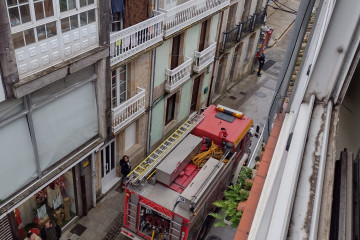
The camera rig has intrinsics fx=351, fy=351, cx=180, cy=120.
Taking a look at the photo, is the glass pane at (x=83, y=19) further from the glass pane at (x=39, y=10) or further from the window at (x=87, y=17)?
the glass pane at (x=39, y=10)

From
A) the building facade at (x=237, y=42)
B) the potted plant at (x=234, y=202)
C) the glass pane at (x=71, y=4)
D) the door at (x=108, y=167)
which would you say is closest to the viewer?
the potted plant at (x=234, y=202)

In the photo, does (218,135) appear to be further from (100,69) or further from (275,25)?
(275,25)

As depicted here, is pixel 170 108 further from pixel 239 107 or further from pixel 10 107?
pixel 10 107

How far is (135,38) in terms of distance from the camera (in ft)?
46.9

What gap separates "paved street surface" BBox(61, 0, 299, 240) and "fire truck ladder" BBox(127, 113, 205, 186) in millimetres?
4005

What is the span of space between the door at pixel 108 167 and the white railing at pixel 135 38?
431 cm

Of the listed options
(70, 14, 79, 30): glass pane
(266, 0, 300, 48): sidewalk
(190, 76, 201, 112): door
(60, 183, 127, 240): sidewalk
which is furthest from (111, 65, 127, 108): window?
(266, 0, 300, 48): sidewalk

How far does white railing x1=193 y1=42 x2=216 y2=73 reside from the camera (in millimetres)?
20094

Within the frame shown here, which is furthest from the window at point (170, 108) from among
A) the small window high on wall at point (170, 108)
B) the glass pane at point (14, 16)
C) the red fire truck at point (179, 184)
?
the glass pane at point (14, 16)

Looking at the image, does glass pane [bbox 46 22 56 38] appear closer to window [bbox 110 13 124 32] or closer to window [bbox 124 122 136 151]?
window [bbox 110 13 124 32]

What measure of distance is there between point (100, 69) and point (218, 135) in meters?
6.20

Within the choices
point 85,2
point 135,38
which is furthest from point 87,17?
point 135,38

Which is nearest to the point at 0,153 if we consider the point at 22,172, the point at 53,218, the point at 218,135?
the point at 22,172

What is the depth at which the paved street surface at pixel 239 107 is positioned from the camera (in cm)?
1566
